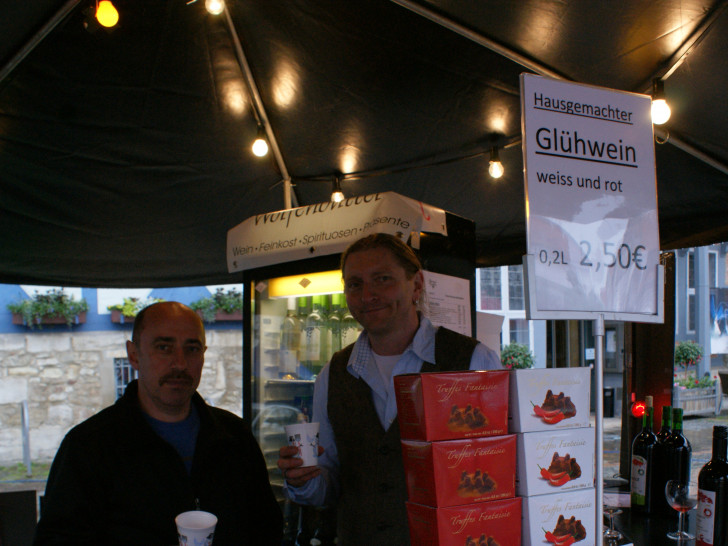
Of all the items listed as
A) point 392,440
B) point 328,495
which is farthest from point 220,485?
point 392,440

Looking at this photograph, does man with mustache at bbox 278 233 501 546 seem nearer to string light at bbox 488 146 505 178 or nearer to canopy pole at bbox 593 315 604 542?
canopy pole at bbox 593 315 604 542

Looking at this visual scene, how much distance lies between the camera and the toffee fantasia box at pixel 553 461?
122cm

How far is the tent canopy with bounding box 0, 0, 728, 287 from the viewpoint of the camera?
7.82 ft

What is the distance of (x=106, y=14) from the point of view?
7.58ft

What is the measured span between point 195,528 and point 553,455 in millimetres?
809

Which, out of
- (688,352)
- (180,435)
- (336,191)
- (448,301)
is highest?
(336,191)

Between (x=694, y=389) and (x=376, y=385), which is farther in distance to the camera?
(x=694, y=389)

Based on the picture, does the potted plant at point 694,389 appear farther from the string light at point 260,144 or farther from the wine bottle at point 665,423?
the string light at point 260,144

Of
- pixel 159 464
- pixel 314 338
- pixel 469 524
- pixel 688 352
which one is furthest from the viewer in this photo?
pixel 688 352

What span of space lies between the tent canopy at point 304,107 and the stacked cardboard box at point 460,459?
163 centimetres

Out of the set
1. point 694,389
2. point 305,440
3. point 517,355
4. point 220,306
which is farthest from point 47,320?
point 517,355

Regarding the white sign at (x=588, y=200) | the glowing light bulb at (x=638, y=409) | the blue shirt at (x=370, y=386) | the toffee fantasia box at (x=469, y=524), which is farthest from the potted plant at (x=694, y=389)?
the toffee fantasia box at (x=469, y=524)

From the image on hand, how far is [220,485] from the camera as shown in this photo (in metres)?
2.07

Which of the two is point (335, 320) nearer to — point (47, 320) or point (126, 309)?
point (126, 309)
